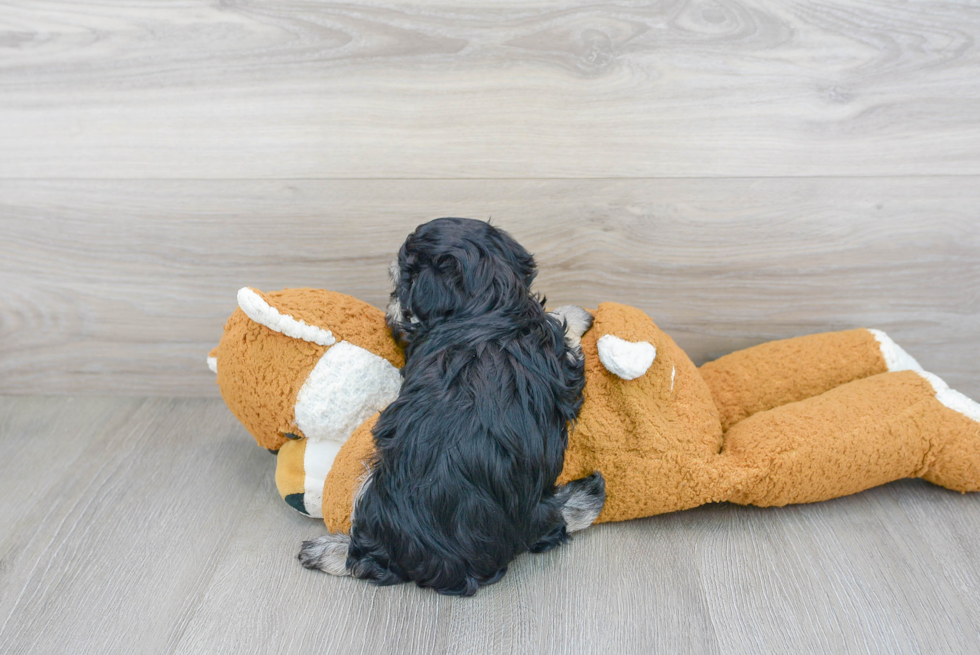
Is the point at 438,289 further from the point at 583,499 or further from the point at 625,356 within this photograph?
the point at 583,499

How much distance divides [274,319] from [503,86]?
1.82 feet

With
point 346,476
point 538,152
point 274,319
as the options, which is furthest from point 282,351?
point 538,152

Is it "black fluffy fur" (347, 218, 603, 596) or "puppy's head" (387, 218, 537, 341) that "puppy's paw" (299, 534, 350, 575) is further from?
"puppy's head" (387, 218, 537, 341)

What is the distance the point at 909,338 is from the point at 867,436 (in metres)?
0.42

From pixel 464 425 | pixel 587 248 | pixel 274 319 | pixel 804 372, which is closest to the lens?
pixel 464 425

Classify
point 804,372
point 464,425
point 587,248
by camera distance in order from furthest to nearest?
point 587,248 < point 804,372 < point 464,425

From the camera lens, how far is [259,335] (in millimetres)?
1007

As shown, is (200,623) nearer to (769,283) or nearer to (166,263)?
(166,263)

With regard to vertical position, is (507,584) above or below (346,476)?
below

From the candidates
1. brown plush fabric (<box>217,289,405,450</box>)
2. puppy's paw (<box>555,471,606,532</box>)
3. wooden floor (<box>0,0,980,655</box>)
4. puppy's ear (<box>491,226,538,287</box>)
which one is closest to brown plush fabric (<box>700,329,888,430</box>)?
wooden floor (<box>0,0,980,655</box>)

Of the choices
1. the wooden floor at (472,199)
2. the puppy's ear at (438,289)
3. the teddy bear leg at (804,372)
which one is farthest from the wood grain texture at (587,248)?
the puppy's ear at (438,289)

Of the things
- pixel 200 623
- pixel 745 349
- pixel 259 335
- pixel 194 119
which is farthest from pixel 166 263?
pixel 745 349

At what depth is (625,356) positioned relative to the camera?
0.93 meters

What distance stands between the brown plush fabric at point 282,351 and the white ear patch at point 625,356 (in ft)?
1.00
